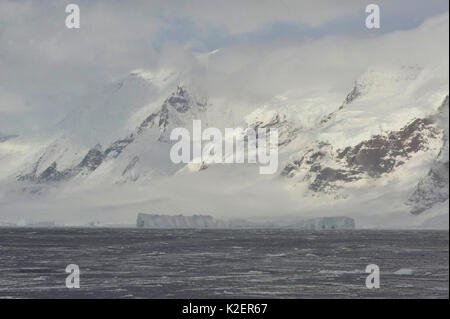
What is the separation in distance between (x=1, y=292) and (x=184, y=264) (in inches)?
2441

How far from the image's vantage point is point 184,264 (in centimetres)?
18350
